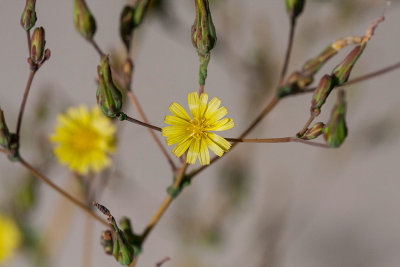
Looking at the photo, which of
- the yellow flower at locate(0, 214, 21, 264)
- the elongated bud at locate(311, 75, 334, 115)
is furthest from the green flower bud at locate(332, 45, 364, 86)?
the yellow flower at locate(0, 214, 21, 264)

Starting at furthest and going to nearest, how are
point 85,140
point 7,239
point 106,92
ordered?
point 7,239 < point 85,140 < point 106,92

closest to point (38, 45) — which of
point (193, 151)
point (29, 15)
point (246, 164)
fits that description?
point (29, 15)

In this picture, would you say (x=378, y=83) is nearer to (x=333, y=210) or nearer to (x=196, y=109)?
(x=333, y=210)

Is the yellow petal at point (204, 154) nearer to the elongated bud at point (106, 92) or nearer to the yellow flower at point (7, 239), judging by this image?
the elongated bud at point (106, 92)

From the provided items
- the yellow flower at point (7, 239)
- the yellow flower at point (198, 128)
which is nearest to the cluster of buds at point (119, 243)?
the yellow flower at point (198, 128)

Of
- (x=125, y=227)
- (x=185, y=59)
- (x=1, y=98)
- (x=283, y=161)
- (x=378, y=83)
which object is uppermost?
(x=378, y=83)

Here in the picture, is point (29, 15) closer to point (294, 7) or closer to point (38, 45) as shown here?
point (38, 45)

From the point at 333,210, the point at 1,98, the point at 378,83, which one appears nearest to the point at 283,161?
the point at 333,210
